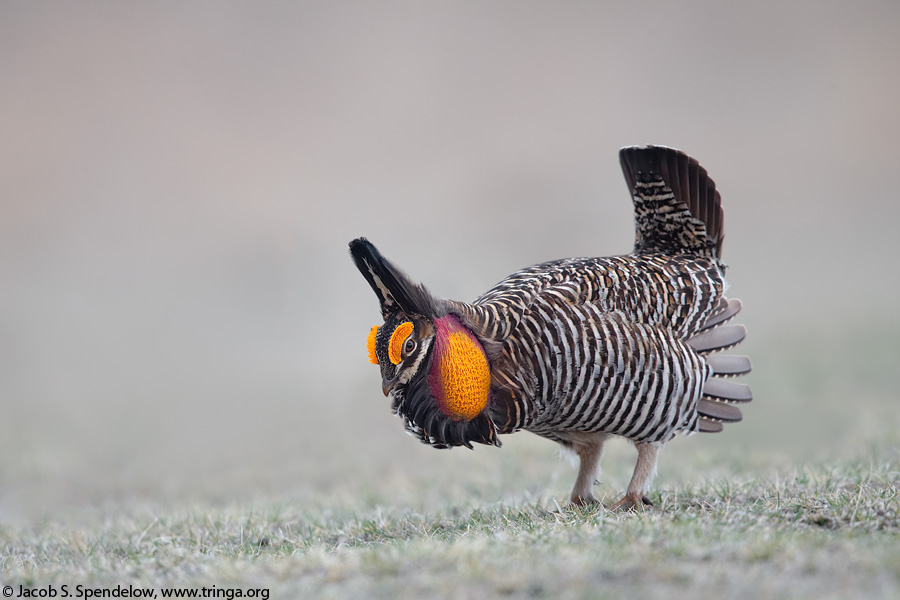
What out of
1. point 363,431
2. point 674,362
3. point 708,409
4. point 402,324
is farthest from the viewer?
point 363,431

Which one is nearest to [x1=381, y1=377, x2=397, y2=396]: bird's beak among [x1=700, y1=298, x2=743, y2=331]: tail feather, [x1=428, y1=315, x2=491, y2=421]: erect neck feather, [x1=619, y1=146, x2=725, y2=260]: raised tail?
[x1=428, y1=315, x2=491, y2=421]: erect neck feather

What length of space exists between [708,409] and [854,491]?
2.70 ft

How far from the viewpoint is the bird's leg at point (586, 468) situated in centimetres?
505

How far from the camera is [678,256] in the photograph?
5.23m

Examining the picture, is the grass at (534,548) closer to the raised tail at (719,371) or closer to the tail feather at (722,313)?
the raised tail at (719,371)

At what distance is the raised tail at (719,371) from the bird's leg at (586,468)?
0.59m

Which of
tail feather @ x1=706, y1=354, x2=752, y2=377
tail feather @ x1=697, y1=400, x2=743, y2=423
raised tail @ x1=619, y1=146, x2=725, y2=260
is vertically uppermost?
raised tail @ x1=619, y1=146, x2=725, y2=260

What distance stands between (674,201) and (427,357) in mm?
1920

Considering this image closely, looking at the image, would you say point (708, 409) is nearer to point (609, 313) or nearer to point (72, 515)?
point (609, 313)

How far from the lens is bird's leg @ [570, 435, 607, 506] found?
5047 millimetres

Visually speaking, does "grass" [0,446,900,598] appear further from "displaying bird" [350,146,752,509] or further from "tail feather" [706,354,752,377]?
"tail feather" [706,354,752,377]

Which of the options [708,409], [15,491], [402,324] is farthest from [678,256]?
[15,491]

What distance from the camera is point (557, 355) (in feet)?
13.9

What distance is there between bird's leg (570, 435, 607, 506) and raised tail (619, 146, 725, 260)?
1190mm
